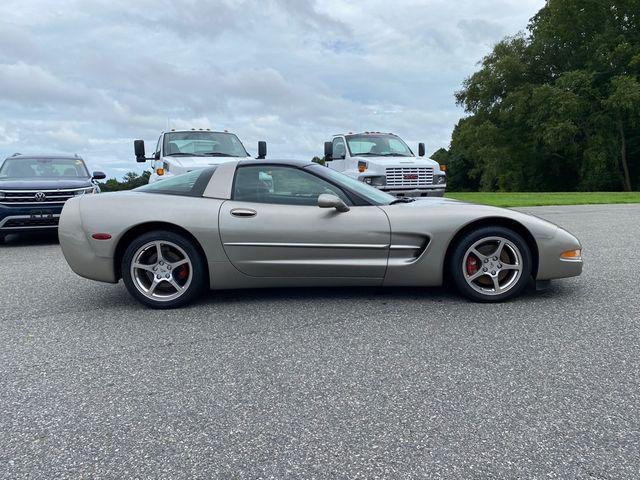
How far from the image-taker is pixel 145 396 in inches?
112

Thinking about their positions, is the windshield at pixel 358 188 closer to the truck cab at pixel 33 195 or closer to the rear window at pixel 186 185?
the rear window at pixel 186 185

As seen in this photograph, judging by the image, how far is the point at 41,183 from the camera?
9.14 meters

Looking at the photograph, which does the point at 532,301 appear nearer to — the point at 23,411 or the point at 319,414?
the point at 319,414

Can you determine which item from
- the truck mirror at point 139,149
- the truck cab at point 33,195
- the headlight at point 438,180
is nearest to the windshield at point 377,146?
the headlight at point 438,180

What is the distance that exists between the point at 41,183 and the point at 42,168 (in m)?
1.34

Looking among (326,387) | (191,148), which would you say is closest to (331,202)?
(326,387)

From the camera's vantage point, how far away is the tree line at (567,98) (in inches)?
1329

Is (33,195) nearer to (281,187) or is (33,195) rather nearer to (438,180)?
(281,187)

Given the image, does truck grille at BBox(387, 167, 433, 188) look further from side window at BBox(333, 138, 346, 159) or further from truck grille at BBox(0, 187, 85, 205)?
truck grille at BBox(0, 187, 85, 205)

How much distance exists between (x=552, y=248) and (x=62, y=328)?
3.93 m

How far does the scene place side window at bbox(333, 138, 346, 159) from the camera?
536 inches

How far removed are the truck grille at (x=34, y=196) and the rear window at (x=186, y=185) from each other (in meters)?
4.90

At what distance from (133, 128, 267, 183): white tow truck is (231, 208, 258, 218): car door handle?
226 inches

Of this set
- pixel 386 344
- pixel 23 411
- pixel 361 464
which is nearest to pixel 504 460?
pixel 361 464
